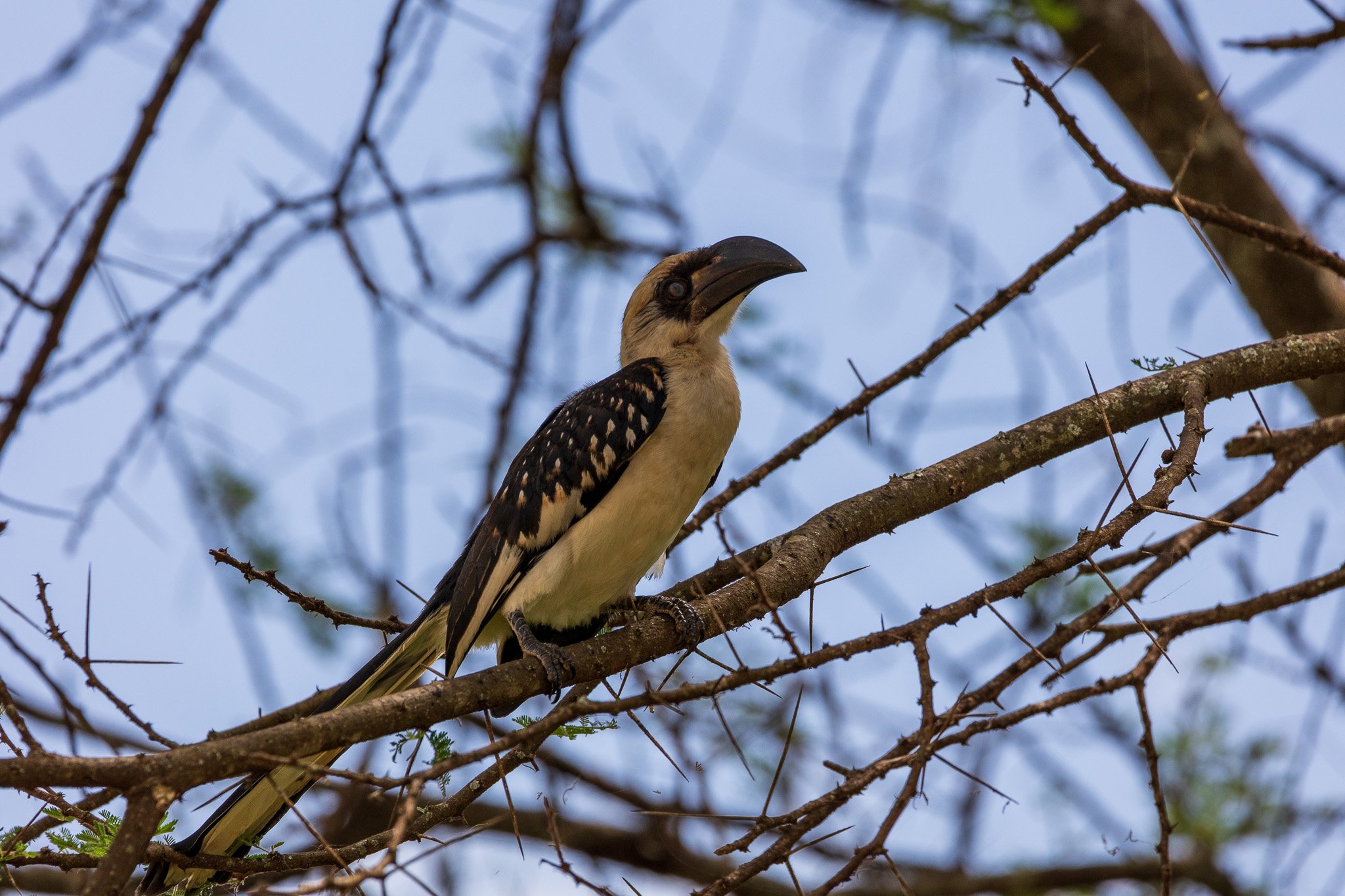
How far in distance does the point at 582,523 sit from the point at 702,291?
115 centimetres

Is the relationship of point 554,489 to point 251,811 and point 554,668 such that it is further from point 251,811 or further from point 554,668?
point 251,811

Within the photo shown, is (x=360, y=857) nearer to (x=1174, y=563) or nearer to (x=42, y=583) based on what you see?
(x=42, y=583)

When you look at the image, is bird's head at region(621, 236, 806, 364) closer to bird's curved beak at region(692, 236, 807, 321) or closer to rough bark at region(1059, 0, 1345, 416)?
bird's curved beak at region(692, 236, 807, 321)

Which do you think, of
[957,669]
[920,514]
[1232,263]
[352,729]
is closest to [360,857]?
[352,729]

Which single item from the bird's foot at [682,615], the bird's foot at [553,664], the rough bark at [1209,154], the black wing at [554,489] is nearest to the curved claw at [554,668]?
the bird's foot at [553,664]

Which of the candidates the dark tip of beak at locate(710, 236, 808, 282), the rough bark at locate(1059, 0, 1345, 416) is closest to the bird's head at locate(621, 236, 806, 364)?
the dark tip of beak at locate(710, 236, 808, 282)

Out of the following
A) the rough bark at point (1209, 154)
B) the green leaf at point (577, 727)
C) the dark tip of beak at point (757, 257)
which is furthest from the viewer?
the rough bark at point (1209, 154)

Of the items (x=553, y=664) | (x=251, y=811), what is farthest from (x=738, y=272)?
(x=251, y=811)

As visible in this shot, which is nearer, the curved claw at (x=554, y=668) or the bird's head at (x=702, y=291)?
the curved claw at (x=554, y=668)

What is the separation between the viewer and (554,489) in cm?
372

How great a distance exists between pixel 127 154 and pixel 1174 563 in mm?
3204

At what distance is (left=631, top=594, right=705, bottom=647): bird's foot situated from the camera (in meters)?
3.15

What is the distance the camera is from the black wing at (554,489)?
142 inches

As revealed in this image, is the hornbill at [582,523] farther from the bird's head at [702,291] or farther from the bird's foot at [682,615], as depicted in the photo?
the bird's head at [702,291]
